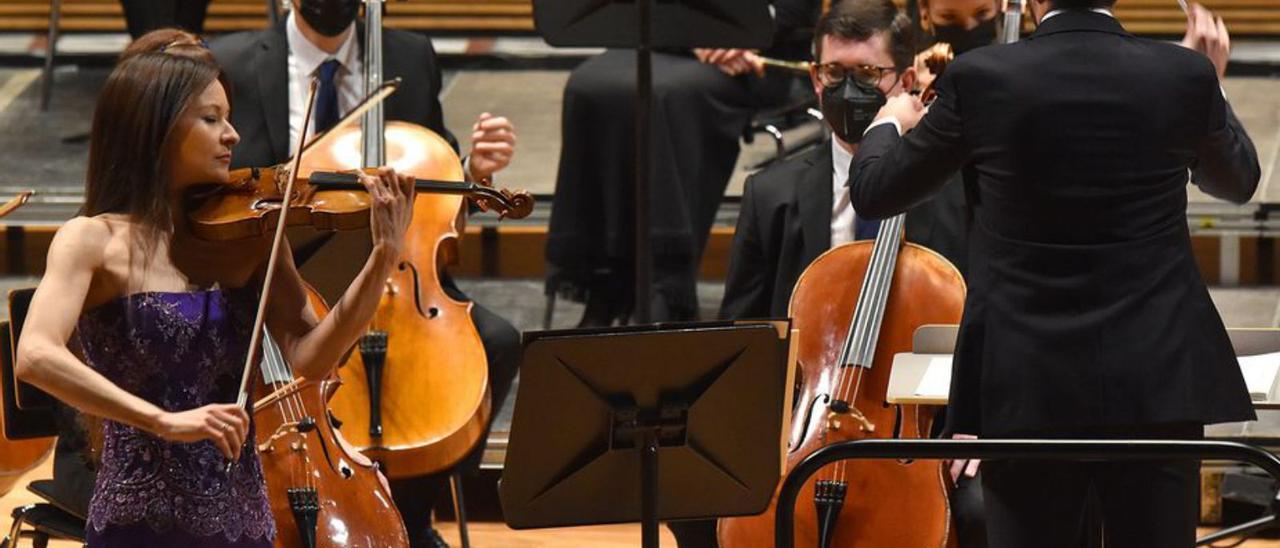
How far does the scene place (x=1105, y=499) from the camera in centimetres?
242

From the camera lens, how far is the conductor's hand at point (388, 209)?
2461 mm

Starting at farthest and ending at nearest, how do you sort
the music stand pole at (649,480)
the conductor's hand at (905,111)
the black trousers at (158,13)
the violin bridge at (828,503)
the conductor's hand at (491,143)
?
the black trousers at (158,13), the conductor's hand at (491,143), the violin bridge at (828,503), the conductor's hand at (905,111), the music stand pole at (649,480)

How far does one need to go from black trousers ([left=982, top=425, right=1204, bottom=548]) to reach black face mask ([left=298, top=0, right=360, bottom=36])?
204cm

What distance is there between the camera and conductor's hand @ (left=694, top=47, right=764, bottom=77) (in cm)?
473

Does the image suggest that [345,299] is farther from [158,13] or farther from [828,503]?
[158,13]

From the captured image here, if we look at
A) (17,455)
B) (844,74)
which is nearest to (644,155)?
(844,74)

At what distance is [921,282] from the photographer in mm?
3197

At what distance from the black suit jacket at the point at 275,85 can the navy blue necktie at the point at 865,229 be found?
3.23ft

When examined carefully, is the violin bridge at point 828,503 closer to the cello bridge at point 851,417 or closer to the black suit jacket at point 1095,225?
the cello bridge at point 851,417

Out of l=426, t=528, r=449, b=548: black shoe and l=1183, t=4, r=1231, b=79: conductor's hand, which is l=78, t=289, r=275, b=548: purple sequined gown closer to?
l=1183, t=4, r=1231, b=79: conductor's hand

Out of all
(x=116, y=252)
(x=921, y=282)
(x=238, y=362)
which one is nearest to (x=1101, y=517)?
(x=921, y=282)

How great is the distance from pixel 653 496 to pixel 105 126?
830 millimetres

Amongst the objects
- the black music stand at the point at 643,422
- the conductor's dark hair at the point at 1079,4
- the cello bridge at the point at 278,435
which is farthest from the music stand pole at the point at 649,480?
the cello bridge at the point at 278,435

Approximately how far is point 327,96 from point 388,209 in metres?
1.61
